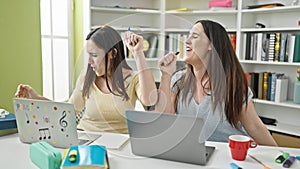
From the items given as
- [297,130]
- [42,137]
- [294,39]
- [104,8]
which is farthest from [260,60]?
[42,137]

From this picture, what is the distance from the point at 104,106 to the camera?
4.23ft

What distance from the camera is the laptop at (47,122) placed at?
39.8 inches

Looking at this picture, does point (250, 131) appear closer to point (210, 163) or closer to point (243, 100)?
point (243, 100)

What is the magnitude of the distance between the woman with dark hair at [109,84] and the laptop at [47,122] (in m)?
0.22

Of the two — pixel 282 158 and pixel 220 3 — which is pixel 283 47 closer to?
pixel 220 3

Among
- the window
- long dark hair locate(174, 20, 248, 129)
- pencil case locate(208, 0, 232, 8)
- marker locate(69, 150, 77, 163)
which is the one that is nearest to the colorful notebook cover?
marker locate(69, 150, 77, 163)

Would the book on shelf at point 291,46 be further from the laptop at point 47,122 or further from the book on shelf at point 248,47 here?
the laptop at point 47,122

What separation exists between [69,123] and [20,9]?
126 cm

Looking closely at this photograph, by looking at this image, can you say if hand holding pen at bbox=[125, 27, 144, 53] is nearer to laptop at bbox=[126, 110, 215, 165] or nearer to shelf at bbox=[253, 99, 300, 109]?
laptop at bbox=[126, 110, 215, 165]

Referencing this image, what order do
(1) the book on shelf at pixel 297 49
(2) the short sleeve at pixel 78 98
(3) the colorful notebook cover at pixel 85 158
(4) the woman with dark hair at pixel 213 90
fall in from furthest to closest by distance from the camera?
1. (1) the book on shelf at pixel 297 49
2. (2) the short sleeve at pixel 78 98
3. (4) the woman with dark hair at pixel 213 90
4. (3) the colorful notebook cover at pixel 85 158

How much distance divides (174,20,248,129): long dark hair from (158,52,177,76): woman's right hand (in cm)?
18

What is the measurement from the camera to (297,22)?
2479 millimetres

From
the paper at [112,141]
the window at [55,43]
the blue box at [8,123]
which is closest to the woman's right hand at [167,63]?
the paper at [112,141]

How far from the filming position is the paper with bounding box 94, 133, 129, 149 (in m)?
1.07
